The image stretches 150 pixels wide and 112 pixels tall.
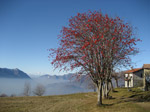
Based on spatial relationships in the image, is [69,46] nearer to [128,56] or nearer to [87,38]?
[87,38]

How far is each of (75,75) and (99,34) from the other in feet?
22.7

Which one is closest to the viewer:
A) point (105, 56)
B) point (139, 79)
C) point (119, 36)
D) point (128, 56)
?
point (105, 56)

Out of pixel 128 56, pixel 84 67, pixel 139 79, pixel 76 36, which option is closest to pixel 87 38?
pixel 76 36

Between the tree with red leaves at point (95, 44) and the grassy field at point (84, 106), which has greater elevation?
the tree with red leaves at point (95, 44)

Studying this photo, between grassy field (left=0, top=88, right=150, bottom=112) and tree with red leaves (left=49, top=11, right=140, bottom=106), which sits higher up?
tree with red leaves (left=49, top=11, right=140, bottom=106)

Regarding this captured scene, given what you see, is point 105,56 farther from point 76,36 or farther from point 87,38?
point 76,36

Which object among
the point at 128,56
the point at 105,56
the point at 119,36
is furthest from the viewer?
the point at 128,56

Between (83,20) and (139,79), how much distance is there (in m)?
47.4

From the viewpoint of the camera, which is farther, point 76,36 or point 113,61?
point 113,61

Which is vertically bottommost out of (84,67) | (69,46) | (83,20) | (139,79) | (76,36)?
(139,79)

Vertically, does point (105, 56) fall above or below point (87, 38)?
below

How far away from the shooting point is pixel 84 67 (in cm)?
1870

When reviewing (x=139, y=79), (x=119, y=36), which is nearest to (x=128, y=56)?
(x=119, y=36)

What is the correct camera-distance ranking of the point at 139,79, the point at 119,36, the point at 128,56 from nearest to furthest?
the point at 119,36, the point at 128,56, the point at 139,79
